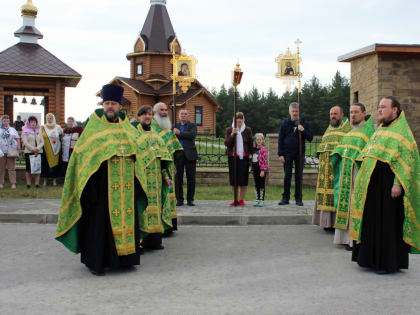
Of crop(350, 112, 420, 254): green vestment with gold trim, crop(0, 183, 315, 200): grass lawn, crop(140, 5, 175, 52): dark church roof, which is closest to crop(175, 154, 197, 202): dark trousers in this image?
crop(0, 183, 315, 200): grass lawn

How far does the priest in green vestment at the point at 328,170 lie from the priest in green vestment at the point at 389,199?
Result: 6.93 feet

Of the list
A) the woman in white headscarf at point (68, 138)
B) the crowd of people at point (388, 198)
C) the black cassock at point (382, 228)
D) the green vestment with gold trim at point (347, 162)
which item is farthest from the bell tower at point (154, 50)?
the black cassock at point (382, 228)

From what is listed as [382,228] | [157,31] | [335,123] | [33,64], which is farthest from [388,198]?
[157,31]

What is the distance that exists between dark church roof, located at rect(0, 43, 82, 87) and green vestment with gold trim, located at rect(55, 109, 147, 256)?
524 inches

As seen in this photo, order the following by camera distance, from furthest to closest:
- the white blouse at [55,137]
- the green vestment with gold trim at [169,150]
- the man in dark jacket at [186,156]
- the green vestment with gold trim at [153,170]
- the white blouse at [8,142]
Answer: the white blouse at [55,137] < the white blouse at [8,142] < the man in dark jacket at [186,156] < the green vestment with gold trim at [169,150] < the green vestment with gold trim at [153,170]

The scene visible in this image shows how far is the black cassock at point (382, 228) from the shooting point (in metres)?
5.71

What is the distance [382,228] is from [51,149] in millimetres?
10762

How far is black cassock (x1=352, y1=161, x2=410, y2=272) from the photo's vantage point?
5715 mm

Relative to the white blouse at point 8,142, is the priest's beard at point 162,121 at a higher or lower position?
higher

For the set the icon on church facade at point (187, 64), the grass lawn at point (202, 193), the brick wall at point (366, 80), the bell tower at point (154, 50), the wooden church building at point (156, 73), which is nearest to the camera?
the icon on church facade at point (187, 64)

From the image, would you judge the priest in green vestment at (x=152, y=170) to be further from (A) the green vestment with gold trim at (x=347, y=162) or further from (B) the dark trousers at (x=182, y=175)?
(B) the dark trousers at (x=182, y=175)

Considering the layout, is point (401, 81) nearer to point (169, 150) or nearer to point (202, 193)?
point (202, 193)

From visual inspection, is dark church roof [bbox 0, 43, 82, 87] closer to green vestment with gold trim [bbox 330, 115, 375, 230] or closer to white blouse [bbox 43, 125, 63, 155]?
white blouse [bbox 43, 125, 63, 155]

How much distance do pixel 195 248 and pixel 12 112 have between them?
62.8 ft
